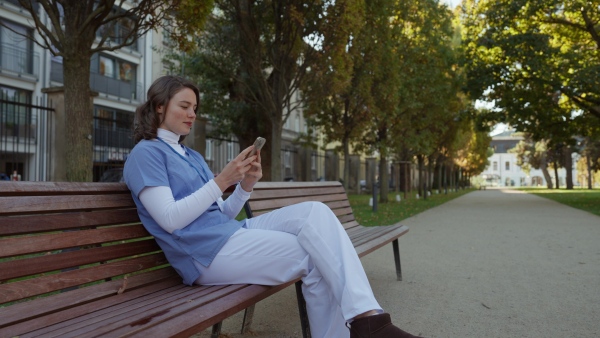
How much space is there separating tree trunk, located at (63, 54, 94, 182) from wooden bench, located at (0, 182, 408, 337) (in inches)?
188

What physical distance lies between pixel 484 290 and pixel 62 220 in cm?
391

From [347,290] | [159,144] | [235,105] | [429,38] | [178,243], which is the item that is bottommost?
[347,290]

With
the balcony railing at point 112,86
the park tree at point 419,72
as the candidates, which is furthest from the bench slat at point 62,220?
the balcony railing at point 112,86

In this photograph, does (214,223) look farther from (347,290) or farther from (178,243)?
(347,290)

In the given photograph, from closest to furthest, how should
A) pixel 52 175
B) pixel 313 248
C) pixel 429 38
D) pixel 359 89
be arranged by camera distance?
pixel 313 248 < pixel 52 175 < pixel 359 89 < pixel 429 38

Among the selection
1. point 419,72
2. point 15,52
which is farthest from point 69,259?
point 15,52

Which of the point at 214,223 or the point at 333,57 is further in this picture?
the point at 333,57

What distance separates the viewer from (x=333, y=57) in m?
13.0

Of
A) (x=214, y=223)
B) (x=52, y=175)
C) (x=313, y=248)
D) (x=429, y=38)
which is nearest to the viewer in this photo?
(x=313, y=248)

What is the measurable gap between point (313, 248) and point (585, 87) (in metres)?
19.9

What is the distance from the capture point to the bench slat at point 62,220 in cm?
218

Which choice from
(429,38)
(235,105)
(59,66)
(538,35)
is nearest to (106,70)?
(59,66)

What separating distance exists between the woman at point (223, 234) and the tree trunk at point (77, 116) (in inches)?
191

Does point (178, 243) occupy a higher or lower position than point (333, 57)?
lower
